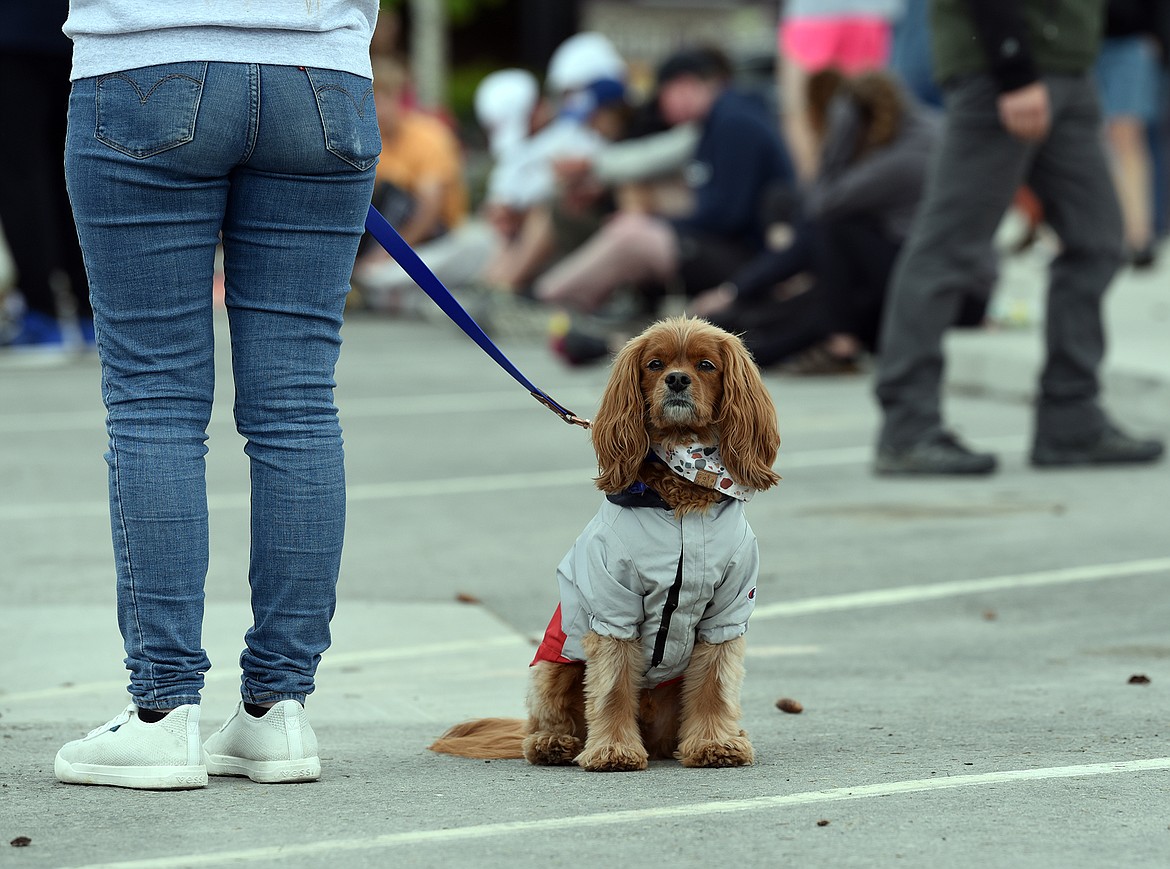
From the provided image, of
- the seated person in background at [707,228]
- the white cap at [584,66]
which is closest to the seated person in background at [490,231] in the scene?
the white cap at [584,66]

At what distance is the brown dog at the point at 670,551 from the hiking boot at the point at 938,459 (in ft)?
12.0

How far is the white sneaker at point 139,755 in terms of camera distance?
3.64 meters

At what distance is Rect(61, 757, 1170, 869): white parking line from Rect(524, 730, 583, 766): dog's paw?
1.65ft

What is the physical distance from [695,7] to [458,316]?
29149 mm

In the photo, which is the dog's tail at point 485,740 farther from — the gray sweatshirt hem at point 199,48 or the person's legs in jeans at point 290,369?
the gray sweatshirt hem at point 199,48

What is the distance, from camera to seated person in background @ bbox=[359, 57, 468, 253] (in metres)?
14.6

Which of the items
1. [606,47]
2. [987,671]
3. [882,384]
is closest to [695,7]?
[606,47]

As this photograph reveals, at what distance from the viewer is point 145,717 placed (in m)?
3.68

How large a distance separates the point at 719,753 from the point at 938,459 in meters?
3.82

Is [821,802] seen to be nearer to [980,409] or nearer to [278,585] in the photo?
[278,585]

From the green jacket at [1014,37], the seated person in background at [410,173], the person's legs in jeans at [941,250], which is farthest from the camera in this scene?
the seated person in background at [410,173]

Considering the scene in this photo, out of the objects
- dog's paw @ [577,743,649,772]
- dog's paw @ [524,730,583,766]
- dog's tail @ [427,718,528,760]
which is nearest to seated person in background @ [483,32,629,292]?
dog's tail @ [427,718,528,760]

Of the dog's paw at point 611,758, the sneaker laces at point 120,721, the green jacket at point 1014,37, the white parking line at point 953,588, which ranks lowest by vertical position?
the white parking line at point 953,588

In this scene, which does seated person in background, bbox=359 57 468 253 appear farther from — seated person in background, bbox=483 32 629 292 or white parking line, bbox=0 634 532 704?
white parking line, bbox=0 634 532 704
